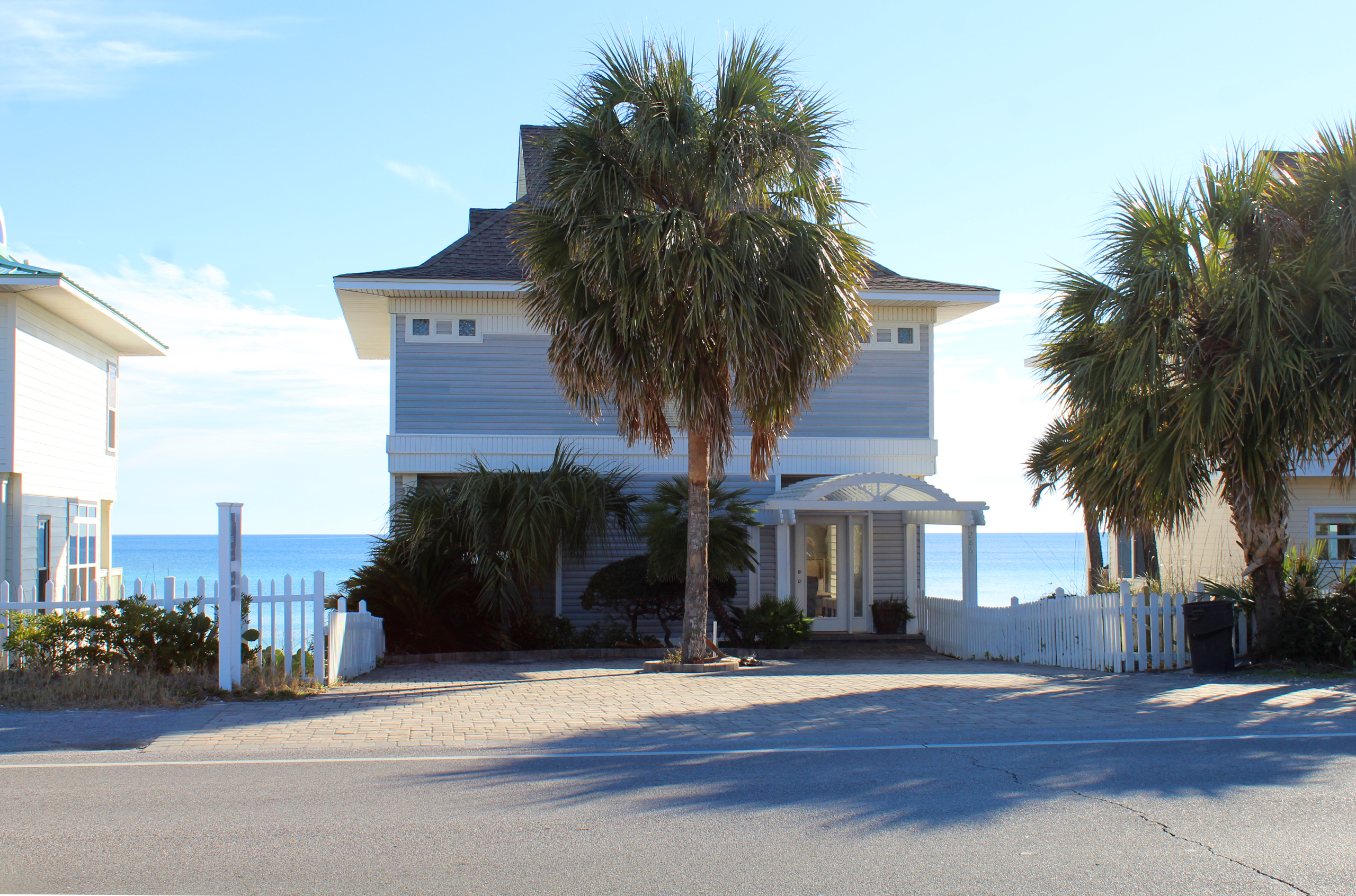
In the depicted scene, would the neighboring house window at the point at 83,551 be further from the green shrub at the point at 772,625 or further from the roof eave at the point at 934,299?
the roof eave at the point at 934,299

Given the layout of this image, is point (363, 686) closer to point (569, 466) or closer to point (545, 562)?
point (545, 562)

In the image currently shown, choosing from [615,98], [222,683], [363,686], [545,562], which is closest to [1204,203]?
[615,98]

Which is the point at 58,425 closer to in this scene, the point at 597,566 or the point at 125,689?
the point at 597,566

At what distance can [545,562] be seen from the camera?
1641cm

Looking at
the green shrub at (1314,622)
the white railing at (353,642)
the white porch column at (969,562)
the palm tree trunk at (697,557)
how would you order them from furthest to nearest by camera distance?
1. the white porch column at (969,562)
2. the palm tree trunk at (697,557)
3. the green shrub at (1314,622)
4. the white railing at (353,642)

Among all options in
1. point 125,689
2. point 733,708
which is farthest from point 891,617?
point 125,689

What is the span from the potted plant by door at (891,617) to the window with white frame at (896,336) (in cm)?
462

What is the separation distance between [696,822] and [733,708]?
428cm

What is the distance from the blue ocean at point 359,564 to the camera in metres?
77.2

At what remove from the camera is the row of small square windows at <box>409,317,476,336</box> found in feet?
62.0

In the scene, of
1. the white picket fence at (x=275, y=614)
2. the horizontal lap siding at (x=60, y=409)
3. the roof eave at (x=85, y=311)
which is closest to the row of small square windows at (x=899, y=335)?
the white picket fence at (x=275, y=614)

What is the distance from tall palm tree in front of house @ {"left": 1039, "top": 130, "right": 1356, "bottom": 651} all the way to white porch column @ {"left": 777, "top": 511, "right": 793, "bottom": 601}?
5.25 metres

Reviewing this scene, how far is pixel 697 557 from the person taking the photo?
46.0ft

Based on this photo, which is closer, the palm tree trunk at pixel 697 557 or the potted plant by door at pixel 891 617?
the palm tree trunk at pixel 697 557
